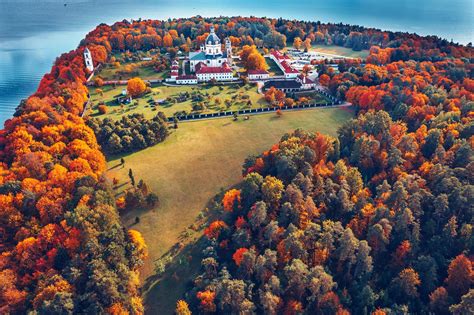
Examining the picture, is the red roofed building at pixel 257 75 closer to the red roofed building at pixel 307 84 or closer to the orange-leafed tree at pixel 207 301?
the red roofed building at pixel 307 84

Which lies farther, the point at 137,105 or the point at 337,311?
the point at 137,105

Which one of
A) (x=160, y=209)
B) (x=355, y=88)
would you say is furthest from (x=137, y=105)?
(x=355, y=88)

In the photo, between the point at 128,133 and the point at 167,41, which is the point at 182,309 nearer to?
the point at 128,133

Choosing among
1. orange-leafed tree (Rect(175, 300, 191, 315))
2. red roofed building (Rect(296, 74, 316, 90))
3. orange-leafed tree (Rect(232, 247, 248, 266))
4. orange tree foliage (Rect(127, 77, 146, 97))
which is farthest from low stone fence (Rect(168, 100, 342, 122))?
orange-leafed tree (Rect(175, 300, 191, 315))

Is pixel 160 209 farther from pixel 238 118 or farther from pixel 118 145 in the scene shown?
pixel 238 118

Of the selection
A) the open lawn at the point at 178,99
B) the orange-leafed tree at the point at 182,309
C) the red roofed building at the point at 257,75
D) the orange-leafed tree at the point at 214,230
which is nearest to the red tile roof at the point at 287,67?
the red roofed building at the point at 257,75

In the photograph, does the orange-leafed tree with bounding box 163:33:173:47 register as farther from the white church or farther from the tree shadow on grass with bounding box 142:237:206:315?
the tree shadow on grass with bounding box 142:237:206:315
